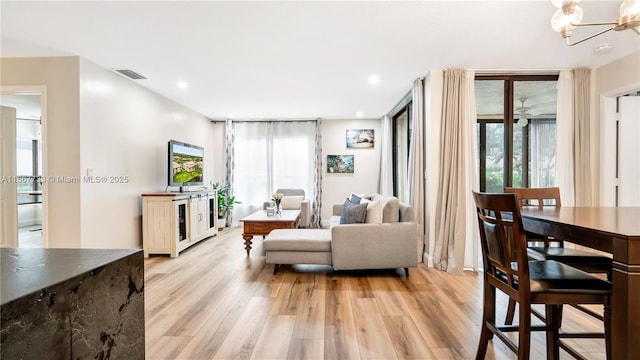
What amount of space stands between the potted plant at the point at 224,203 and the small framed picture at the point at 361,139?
9.55 feet

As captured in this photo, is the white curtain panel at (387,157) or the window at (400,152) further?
the white curtain panel at (387,157)

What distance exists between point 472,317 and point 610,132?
2.99 meters

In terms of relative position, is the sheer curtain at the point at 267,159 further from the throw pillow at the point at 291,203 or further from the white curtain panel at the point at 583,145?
the white curtain panel at the point at 583,145

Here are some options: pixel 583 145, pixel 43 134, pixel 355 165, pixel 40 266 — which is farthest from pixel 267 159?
pixel 40 266

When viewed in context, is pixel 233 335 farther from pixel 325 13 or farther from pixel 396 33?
pixel 396 33

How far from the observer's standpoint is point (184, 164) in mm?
4832

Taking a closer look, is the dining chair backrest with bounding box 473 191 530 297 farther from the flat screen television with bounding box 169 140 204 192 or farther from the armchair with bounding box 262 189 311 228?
the flat screen television with bounding box 169 140 204 192

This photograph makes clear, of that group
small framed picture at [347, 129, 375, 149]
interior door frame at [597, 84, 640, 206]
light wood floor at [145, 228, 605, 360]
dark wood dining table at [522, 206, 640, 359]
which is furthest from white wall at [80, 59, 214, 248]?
interior door frame at [597, 84, 640, 206]

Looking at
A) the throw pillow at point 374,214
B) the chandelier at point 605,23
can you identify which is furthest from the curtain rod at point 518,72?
the throw pillow at point 374,214

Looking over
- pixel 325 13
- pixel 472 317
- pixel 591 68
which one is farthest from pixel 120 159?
pixel 591 68

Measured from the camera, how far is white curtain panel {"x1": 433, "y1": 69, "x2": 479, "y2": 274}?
3.39 m

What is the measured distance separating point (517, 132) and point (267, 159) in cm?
471

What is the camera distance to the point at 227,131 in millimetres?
6438

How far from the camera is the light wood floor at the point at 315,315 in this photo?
1852mm
